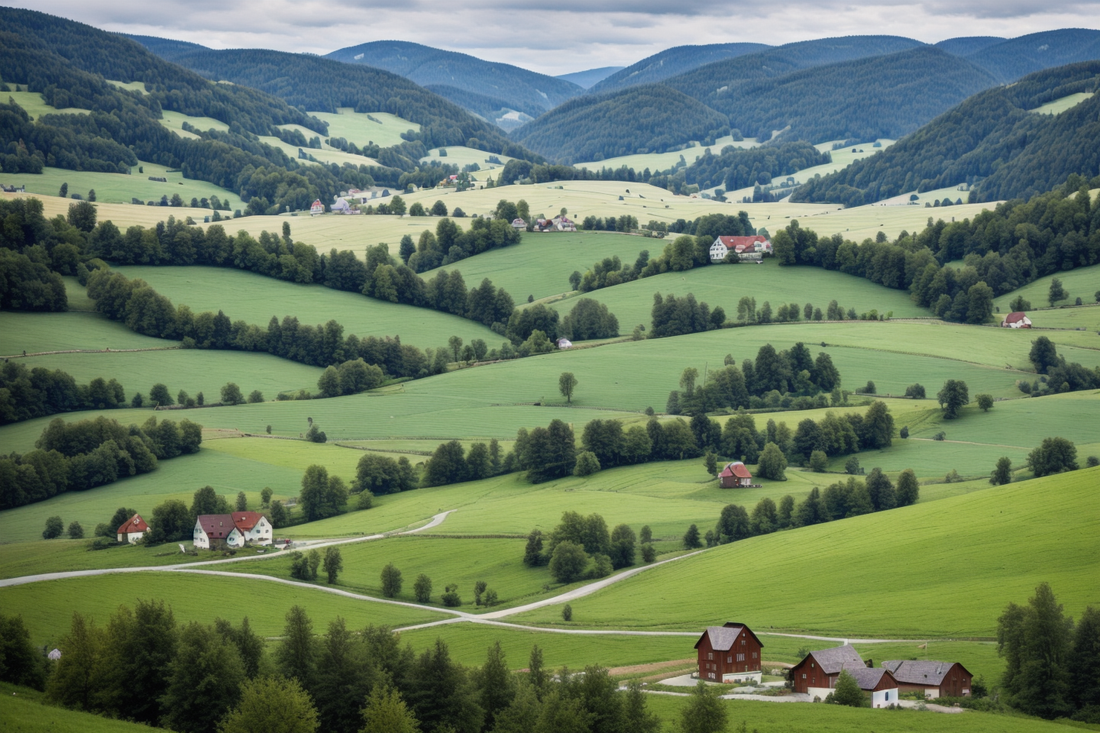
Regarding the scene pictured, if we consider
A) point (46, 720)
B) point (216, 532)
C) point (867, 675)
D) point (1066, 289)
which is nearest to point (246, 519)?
point (216, 532)

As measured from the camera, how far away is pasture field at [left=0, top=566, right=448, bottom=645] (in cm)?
6009

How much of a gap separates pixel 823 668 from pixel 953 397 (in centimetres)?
5791

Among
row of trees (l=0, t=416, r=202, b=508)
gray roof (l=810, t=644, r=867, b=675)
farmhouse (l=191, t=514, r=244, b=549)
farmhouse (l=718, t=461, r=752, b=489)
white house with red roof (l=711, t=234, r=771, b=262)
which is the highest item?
white house with red roof (l=711, t=234, r=771, b=262)

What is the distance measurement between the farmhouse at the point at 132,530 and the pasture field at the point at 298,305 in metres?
52.5

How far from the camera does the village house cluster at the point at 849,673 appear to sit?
148ft

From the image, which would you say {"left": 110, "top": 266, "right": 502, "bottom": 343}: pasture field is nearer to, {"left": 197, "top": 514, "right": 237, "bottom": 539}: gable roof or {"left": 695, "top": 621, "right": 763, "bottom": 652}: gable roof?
{"left": 197, "top": 514, "right": 237, "bottom": 539}: gable roof

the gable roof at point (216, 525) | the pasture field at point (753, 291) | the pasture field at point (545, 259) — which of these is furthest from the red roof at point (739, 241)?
the gable roof at point (216, 525)

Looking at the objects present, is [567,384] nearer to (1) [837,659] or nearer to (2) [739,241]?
(2) [739,241]

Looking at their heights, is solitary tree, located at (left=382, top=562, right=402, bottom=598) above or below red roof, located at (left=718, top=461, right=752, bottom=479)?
below

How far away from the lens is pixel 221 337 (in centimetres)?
12594

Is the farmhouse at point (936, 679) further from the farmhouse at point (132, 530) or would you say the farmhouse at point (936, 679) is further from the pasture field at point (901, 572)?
the farmhouse at point (132, 530)

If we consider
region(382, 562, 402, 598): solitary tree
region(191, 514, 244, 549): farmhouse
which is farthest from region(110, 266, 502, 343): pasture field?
region(382, 562, 402, 598): solitary tree

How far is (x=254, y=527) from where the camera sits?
79875mm

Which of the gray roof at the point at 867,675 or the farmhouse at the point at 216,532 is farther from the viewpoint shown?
the farmhouse at the point at 216,532
